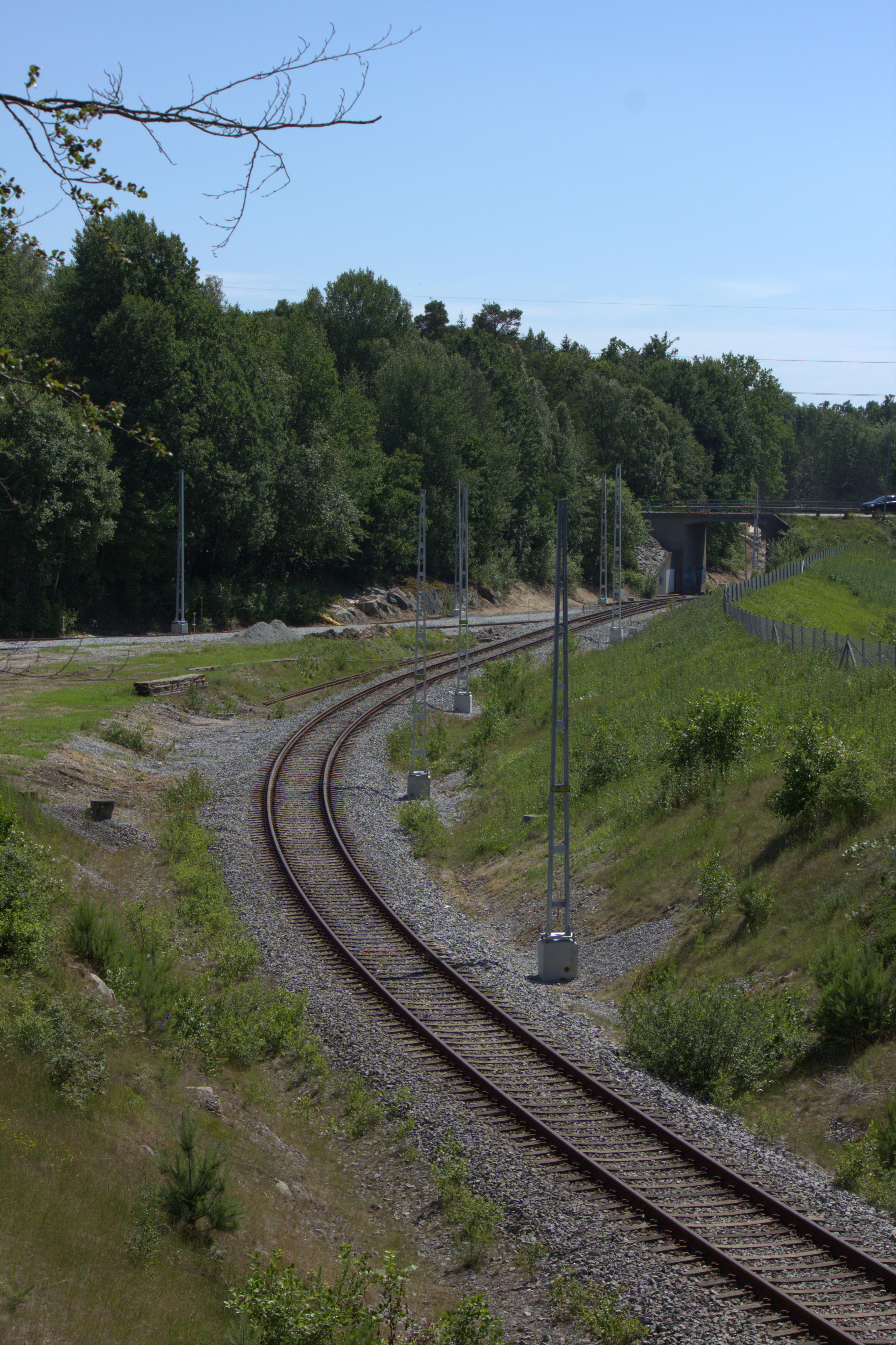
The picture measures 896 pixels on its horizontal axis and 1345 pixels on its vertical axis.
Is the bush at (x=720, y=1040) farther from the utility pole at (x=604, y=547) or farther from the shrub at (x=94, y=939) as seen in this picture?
the utility pole at (x=604, y=547)

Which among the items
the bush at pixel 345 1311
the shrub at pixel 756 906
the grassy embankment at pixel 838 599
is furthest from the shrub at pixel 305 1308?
the grassy embankment at pixel 838 599

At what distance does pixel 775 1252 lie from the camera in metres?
9.23

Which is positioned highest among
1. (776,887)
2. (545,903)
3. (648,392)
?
(648,392)

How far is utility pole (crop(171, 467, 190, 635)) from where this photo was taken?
53656 mm

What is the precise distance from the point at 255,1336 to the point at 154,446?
5.65 meters

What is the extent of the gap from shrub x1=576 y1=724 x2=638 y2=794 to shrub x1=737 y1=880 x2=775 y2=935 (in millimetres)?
8771

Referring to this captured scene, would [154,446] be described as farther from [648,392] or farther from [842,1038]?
[648,392]

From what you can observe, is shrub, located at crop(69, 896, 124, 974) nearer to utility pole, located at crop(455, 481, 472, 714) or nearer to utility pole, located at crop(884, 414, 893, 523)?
utility pole, located at crop(455, 481, 472, 714)

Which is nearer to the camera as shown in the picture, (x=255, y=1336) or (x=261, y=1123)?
(x=255, y=1336)

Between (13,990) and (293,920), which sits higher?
(13,990)

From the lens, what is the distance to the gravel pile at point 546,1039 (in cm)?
880

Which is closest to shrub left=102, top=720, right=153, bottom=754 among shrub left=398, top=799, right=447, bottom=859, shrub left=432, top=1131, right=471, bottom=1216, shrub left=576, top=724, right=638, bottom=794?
shrub left=398, top=799, right=447, bottom=859

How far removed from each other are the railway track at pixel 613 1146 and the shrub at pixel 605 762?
681cm

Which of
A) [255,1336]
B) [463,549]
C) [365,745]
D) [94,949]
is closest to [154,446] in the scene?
Answer: [255,1336]
